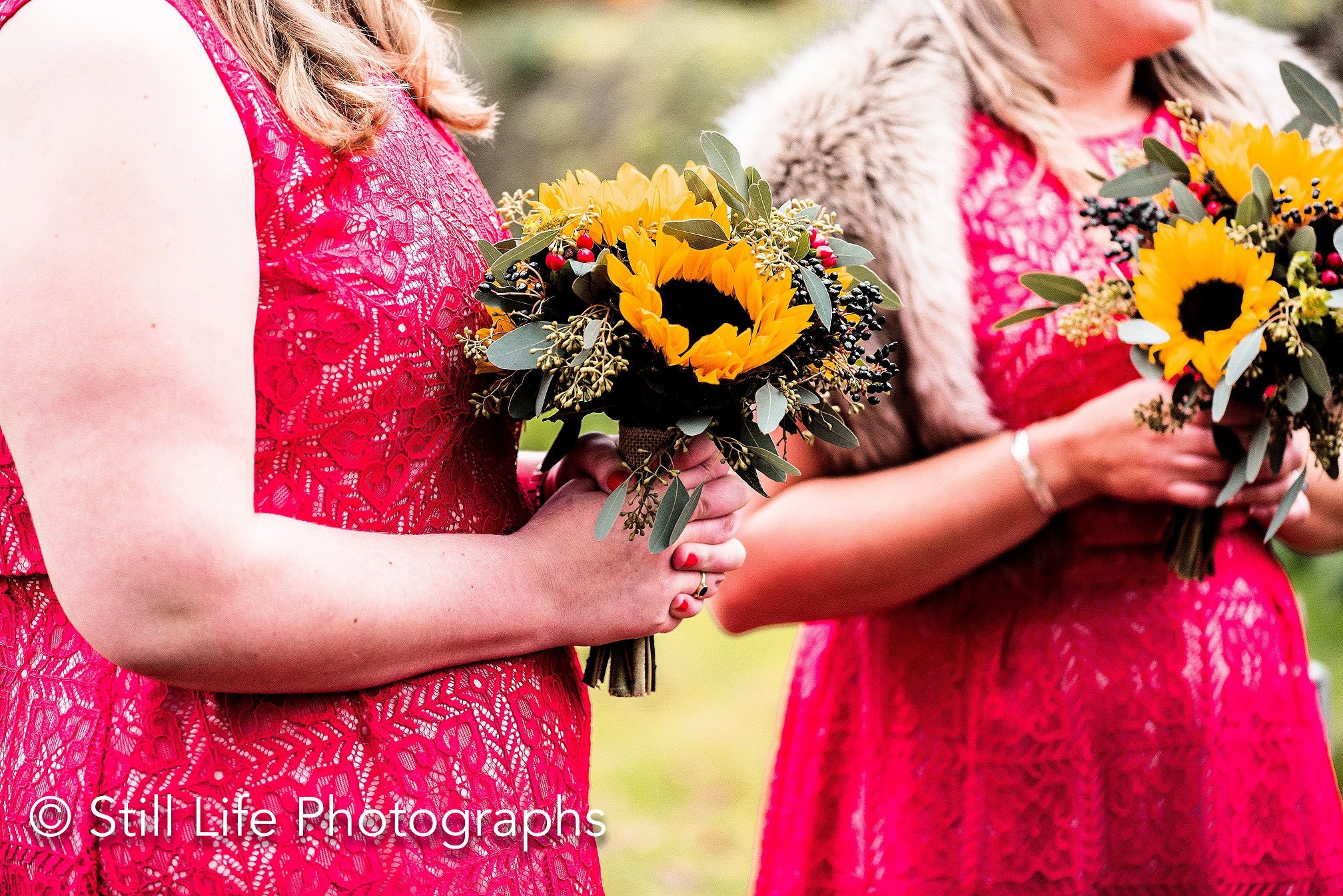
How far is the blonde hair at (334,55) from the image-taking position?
1.23 metres

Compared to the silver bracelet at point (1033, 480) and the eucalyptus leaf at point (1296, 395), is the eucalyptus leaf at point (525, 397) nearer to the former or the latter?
the silver bracelet at point (1033, 480)

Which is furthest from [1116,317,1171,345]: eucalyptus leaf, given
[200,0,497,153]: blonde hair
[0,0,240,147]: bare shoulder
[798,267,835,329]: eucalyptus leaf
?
[0,0,240,147]: bare shoulder

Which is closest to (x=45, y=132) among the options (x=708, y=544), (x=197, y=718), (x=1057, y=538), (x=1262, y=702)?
(x=197, y=718)

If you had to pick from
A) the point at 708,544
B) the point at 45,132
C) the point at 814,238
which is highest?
the point at 45,132

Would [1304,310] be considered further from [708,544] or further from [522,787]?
[522,787]

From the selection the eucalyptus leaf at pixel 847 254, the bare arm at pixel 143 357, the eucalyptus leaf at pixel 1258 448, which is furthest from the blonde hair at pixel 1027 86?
the bare arm at pixel 143 357

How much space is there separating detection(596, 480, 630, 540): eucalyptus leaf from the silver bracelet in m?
0.93

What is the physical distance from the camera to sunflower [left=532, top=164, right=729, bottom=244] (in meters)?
1.35

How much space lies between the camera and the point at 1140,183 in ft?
6.14

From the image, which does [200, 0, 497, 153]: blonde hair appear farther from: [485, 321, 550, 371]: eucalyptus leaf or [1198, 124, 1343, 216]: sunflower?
[1198, 124, 1343, 216]: sunflower

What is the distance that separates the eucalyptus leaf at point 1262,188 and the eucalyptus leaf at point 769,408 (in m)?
0.91

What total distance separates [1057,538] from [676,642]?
4.94 m

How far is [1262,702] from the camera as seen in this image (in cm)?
203

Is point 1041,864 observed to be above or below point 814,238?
below
